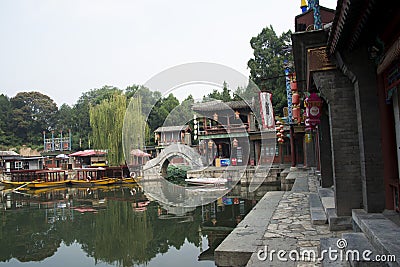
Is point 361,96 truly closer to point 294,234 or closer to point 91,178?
point 294,234

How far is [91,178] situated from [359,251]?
2208 centimetres

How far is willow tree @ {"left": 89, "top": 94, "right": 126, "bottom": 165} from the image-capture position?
23078 mm

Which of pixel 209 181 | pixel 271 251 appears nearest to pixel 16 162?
pixel 209 181

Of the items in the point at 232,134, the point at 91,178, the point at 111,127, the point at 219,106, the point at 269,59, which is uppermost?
the point at 269,59

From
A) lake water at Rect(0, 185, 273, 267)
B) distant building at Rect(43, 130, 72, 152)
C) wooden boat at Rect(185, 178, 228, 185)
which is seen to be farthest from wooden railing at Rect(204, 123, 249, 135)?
distant building at Rect(43, 130, 72, 152)

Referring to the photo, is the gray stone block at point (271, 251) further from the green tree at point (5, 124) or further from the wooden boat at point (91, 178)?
the green tree at point (5, 124)

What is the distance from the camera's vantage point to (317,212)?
565 cm

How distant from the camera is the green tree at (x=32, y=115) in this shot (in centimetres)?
4041

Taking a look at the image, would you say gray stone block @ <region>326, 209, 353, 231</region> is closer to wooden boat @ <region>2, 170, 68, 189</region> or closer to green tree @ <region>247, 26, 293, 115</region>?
green tree @ <region>247, 26, 293, 115</region>

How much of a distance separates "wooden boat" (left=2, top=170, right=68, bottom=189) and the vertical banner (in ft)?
46.4

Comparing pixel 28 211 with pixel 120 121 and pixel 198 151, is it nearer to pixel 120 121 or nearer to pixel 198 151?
pixel 120 121

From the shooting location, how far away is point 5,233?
9484mm

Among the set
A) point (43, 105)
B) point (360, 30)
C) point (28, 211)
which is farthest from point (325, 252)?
point (43, 105)

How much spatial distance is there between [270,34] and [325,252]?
2588 centimetres
